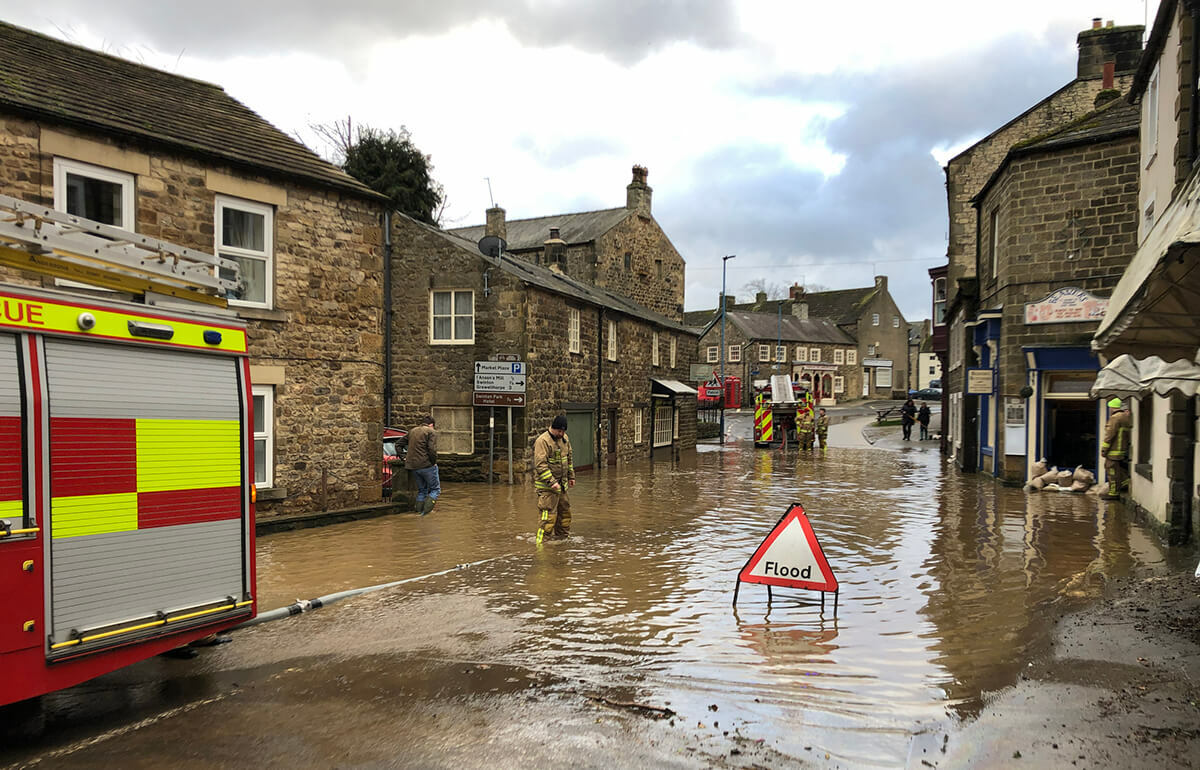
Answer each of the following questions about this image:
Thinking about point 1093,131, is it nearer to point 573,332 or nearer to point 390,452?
point 573,332

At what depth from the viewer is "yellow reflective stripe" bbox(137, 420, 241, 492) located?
17.6 ft

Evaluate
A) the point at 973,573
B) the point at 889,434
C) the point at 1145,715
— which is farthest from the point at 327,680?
the point at 889,434

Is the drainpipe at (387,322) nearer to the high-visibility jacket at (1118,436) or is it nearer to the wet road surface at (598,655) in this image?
the wet road surface at (598,655)

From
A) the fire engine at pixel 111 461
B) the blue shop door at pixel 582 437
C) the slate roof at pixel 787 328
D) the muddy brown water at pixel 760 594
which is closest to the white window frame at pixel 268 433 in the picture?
the muddy brown water at pixel 760 594

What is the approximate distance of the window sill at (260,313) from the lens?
40.5ft

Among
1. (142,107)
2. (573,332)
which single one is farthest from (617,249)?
(142,107)

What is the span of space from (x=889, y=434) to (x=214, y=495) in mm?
40052

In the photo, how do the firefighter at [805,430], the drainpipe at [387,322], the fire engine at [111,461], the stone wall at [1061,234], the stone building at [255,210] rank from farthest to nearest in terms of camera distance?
the firefighter at [805,430] < the drainpipe at [387,322] < the stone wall at [1061,234] < the stone building at [255,210] < the fire engine at [111,461]

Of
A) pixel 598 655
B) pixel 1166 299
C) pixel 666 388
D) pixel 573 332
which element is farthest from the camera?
pixel 666 388

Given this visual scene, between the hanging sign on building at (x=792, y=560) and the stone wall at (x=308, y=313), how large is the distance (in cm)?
836

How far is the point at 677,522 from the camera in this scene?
13.9m

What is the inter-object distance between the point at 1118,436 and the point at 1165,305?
926cm

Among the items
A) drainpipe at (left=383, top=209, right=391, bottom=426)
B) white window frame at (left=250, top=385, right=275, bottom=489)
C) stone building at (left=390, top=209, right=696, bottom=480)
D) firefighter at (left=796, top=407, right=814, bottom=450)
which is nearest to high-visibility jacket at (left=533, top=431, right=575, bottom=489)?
white window frame at (left=250, top=385, right=275, bottom=489)

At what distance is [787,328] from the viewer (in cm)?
7006
